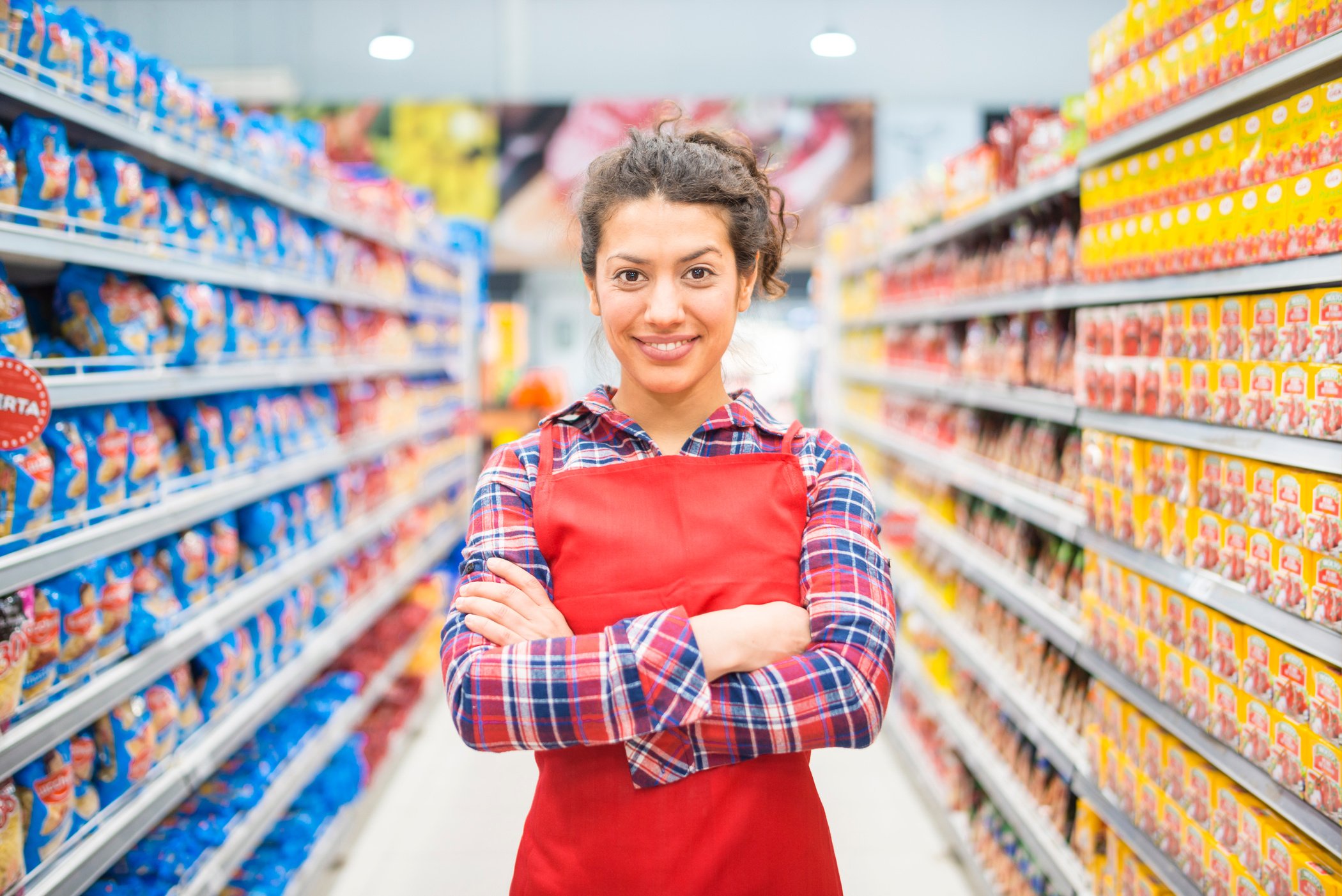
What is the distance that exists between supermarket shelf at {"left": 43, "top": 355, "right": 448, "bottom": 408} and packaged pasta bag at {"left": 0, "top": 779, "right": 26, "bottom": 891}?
691 mm

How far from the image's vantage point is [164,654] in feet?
7.15

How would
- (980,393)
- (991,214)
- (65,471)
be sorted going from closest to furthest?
(65,471) < (991,214) < (980,393)

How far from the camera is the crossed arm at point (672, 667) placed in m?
1.18

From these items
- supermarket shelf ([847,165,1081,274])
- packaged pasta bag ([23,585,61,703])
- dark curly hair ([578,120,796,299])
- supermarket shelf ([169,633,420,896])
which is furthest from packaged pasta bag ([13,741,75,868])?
supermarket shelf ([847,165,1081,274])

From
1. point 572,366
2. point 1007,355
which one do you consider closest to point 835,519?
point 1007,355

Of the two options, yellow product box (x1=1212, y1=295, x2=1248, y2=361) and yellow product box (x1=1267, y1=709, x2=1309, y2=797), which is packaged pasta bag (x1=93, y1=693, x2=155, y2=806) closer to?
yellow product box (x1=1267, y1=709, x2=1309, y2=797)

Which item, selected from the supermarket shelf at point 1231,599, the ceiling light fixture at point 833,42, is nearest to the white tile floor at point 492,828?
the supermarket shelf at point 1231,599

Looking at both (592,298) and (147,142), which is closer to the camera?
(592,298)

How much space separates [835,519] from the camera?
4.55ft

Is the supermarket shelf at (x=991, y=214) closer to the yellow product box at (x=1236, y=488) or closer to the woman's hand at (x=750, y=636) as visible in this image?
the yellow product box at (x=1236, y=488)

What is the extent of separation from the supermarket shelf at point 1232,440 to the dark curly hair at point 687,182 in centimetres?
93

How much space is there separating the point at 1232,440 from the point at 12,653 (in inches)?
86.1

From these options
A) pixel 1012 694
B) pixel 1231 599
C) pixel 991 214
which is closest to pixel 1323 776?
pixel 1231 599

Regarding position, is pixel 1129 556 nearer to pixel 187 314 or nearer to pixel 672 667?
pixel 672 667
